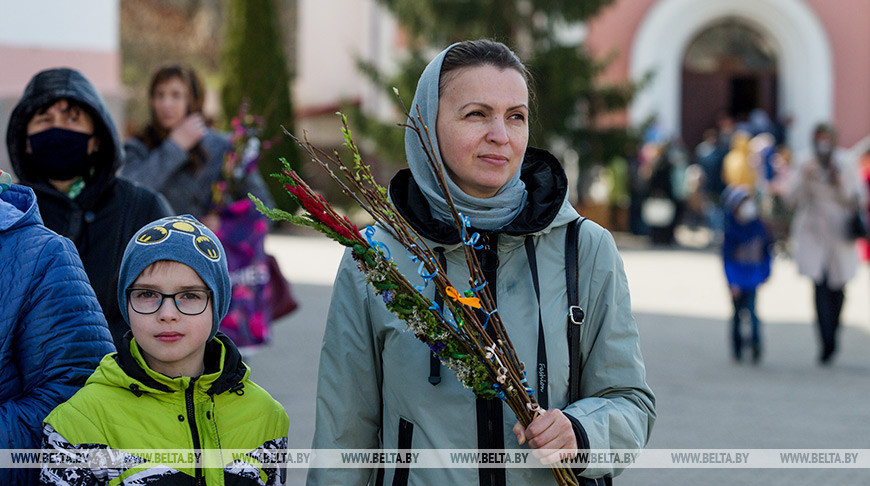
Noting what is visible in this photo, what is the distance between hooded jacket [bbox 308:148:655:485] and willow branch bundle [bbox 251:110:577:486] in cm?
9

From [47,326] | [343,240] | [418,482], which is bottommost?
[418,482]

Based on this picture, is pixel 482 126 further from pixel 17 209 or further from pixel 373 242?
pixel 17 209

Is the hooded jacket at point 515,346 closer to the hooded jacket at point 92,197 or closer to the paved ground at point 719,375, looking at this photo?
the hooded jacket at point 92,197

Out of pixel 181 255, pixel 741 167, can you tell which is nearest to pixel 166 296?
pixel 181 255

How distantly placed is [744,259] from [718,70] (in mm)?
19938

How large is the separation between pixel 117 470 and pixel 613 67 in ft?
84.9

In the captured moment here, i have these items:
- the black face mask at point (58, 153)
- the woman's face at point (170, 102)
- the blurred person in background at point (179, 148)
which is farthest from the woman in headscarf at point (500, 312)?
the woman's face at point (170, 102)

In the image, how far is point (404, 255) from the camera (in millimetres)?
3006

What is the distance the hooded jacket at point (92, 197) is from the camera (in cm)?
381

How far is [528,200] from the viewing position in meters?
3.06

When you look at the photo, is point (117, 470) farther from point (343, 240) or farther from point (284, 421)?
point (343, 240)

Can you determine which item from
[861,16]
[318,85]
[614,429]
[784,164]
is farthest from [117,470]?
[318,85]

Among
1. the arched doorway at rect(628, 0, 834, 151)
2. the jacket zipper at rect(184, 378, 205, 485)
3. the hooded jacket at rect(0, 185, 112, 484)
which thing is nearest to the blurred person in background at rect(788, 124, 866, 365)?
the jacket zipper at rect(184, 378, 205, 485)

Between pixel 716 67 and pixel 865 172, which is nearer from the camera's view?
pixel 865 172
